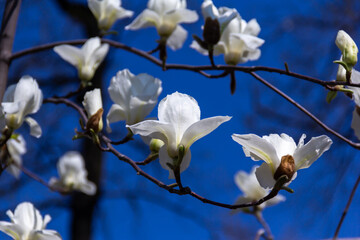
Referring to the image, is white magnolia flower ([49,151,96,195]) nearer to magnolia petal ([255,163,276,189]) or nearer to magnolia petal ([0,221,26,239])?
magnolia petal ([0,221,26,239])

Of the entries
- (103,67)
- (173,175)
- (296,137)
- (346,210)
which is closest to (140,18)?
(173,175)

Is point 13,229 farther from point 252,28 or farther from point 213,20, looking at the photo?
point 252,28

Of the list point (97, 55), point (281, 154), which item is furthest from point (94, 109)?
point (281, 154)

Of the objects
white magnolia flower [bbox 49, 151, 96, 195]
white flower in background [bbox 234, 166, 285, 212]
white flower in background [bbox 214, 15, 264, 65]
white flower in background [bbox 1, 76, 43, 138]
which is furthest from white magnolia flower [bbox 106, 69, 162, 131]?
white magnolia flower [bbox 49, 151, 96, 195]

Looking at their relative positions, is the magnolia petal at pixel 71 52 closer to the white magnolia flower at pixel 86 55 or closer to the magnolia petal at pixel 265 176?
the white magnolia flower at pixel 86 55

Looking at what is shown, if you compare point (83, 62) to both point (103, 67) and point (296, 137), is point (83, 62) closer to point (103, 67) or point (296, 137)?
point (296, 137)

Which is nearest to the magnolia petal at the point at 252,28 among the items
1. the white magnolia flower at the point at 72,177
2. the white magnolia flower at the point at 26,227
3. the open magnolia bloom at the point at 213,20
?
the open magnolia bloom at the point at 213,20
